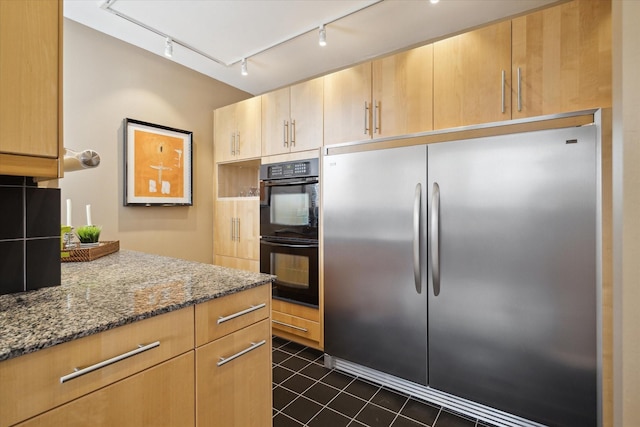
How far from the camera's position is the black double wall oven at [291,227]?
2358mm

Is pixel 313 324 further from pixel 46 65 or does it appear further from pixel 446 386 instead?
pixel 46 65

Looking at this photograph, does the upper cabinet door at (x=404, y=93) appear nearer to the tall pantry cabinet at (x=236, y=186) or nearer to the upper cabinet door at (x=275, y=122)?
the upper cabinet door at (x=275, y=122)

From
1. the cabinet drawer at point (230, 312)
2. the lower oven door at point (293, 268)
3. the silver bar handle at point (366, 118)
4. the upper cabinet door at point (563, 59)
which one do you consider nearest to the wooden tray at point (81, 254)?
the cabinet drawer at point (230, 312)

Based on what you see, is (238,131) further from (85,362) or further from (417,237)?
(85,362)

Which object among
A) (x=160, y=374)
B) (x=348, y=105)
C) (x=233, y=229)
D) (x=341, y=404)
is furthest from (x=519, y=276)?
(x=233, y=229)

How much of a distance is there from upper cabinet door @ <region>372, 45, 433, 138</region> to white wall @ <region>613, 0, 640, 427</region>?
45.5 inches

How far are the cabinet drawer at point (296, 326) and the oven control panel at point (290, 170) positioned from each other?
1.23 metres

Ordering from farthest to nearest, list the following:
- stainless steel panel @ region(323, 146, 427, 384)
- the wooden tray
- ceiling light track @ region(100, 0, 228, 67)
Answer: ceiling light track @ region(100, 0, 228, 67)
stainless steel panel @ region(323, 146, 427, 384)
the wooden tray

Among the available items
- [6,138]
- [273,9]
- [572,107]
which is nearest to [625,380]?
[572,107]

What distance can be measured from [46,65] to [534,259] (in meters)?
2.12

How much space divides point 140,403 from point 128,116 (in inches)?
101

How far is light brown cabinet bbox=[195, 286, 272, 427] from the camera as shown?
101cm

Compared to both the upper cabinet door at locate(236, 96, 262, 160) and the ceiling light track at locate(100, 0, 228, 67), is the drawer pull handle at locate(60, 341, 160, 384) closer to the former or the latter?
the upper cabinet door at locate(236, 96, 262, 160)

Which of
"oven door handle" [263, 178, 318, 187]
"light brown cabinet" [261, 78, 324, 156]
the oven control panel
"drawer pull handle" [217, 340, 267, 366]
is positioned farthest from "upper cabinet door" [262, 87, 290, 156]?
"drawer pull handle" [217, 340, 267, 366]
